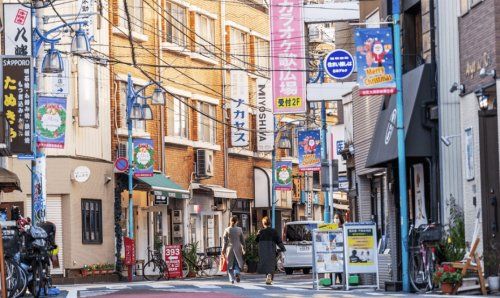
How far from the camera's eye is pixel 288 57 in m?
42.6

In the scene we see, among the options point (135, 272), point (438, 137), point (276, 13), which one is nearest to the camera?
point (438, 137)

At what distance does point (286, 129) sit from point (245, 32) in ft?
17.6

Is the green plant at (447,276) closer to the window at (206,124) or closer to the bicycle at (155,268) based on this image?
the bicycle at (155,268)

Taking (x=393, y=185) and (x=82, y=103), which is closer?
(x=393, y=185)

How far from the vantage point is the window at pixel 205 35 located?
197ft

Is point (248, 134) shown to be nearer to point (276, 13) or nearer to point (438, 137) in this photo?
point (276, 13)

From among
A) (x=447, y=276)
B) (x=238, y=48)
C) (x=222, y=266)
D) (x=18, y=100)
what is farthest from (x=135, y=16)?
(x=447, y=276)

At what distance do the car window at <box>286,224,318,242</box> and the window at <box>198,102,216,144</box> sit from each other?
24.8ft

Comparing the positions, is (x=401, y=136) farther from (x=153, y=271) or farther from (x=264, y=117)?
(x=264, y=117)

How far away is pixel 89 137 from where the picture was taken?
49.7 meters

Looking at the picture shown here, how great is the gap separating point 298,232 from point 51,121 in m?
18.4

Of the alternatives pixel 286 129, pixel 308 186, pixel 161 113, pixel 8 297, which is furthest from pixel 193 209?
pixel 8 297

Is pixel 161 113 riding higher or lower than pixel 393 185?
higher

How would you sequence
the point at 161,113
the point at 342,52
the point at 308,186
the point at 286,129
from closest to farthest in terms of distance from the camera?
the point at 342,52
the point at 161,113
the point at 286,129
the point at 308,186
